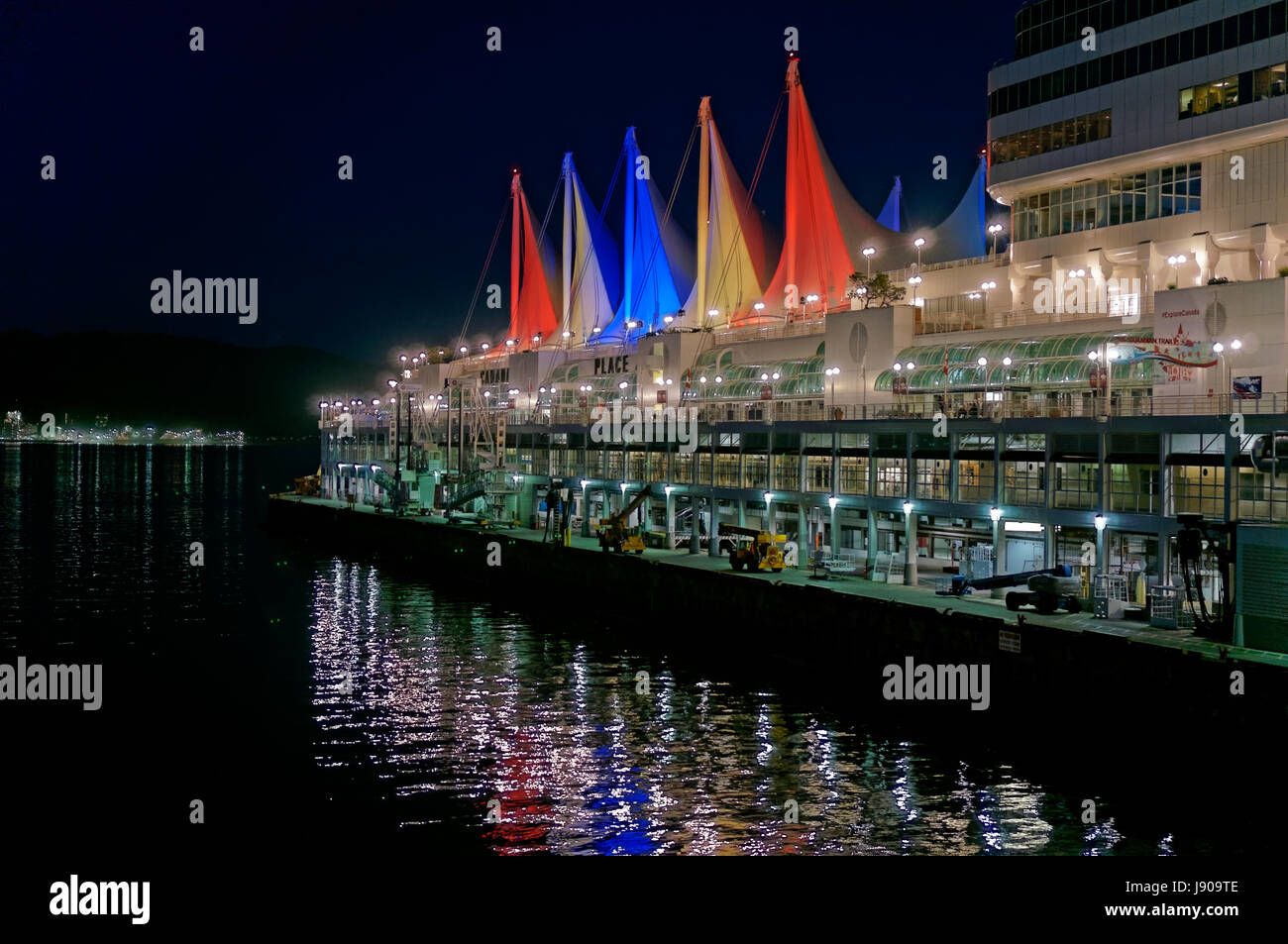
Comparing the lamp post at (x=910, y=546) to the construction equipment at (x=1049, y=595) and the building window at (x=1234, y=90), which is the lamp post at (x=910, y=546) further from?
the building window at (x=1234, y=90)

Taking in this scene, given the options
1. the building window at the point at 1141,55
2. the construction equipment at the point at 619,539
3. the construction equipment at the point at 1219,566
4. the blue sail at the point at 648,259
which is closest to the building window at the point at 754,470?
the construction equipment at the point at 619,539

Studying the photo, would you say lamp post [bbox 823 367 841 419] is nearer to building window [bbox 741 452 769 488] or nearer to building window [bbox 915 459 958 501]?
building window [bbox 741 452 769 488]

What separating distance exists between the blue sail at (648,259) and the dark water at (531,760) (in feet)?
170

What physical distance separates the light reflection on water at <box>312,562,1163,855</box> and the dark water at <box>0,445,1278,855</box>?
0.28ft

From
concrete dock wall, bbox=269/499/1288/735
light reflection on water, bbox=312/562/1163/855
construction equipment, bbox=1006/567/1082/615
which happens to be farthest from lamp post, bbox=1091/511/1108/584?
light reflection on water, bbox=312/562/1163/855

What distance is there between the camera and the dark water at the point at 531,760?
25531 millimetres

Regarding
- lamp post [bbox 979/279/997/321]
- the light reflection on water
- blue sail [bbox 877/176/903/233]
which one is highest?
blue sail [bbox 877/176/903/233]

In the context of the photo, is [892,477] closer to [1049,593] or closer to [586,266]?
[1049,593]

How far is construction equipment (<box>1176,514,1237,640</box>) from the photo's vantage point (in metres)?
33.0

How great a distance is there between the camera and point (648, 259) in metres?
101

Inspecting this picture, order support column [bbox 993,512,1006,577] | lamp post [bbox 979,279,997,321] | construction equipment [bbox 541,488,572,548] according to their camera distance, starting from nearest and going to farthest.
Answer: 1. support column [bbox 993,512,1006,577]
2. lamp post [bbox 979,279,997,321]
3. construction equipment [bbox 541,488,572,548]
